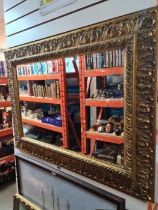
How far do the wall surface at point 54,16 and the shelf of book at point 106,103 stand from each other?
1.29 feet

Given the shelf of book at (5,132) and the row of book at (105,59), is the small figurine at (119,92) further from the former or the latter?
the shelf of book at (5,132)

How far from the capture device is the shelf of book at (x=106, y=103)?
3.11 feet

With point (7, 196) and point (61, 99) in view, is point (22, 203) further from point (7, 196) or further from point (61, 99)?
point (7, 196)

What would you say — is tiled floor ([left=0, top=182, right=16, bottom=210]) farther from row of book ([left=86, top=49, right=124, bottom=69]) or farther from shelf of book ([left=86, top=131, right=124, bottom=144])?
row of book ([left=86, top=49, right=124, bottom=69])

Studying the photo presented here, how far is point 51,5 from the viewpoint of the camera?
1151mm

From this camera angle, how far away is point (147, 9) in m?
0.79

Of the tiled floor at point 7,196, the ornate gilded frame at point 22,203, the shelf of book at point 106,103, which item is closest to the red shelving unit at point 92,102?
the shelf of book at point 106,103

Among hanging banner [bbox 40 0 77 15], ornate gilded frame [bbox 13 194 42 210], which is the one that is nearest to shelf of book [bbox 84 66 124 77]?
hanging banner [bbox 40 0 77 15]

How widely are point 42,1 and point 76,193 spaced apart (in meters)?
1.19

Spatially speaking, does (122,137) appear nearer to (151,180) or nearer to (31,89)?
(151,180)

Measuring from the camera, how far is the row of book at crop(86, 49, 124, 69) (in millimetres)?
902

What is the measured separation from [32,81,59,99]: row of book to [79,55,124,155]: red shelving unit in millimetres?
234

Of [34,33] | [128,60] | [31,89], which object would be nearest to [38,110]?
[31,89]

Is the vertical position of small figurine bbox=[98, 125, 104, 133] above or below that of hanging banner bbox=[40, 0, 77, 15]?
below
